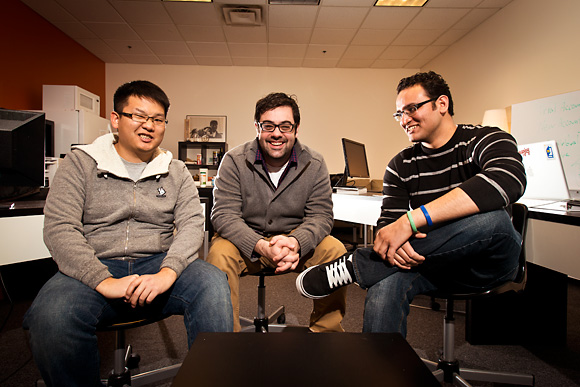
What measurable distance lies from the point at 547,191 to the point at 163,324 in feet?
7.38

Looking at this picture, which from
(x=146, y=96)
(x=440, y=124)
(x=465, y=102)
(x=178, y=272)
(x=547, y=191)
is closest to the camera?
(x=178, y=272)

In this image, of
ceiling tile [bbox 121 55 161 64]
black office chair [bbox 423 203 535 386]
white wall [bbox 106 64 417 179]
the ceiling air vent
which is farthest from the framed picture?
black office chair [bbox 423 203 535 386]

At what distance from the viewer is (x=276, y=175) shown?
1.69 metres

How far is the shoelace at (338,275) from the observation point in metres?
1.26

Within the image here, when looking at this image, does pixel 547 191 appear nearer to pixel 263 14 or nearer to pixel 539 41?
pixel 539 41

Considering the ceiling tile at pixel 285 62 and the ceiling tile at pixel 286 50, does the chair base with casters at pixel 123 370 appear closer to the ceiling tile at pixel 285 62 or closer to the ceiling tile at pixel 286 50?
the ceiling tile at pixel 286 50

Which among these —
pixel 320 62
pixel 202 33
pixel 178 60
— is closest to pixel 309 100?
pixel 320 62

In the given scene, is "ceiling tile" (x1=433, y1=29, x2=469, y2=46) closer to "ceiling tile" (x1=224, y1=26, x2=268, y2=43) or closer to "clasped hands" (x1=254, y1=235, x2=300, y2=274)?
"ceiling tile" (x1=224, y1=26, x2=268, y2=43)

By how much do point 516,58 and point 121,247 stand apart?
4335mm

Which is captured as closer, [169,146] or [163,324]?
[163,324]

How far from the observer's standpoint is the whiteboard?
1.73m

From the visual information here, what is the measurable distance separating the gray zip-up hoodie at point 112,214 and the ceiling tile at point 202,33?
3685 mm

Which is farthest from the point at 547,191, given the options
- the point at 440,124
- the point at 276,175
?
the point at 276,175

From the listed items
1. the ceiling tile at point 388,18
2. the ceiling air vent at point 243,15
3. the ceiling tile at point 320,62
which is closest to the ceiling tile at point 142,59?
the ceiling air vent at point 243,15
